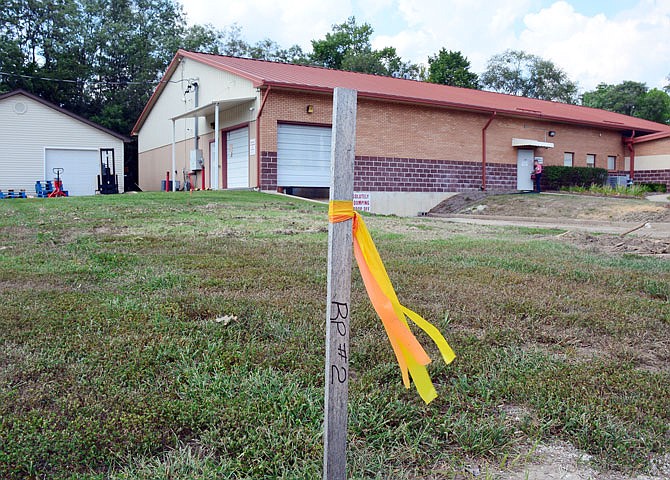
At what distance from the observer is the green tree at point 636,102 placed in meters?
57.6

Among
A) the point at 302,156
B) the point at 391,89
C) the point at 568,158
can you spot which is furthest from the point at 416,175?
the point at 568,158

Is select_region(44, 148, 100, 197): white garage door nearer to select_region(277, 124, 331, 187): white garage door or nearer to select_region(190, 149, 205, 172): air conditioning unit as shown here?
select_region(190, 149, 205, 172): air conditioning unit

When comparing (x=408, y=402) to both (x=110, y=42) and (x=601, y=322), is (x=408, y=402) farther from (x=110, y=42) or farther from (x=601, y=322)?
(x=110, y=42)

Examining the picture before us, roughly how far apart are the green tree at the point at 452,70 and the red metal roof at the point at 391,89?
1991 cm

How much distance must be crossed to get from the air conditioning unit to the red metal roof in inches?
142

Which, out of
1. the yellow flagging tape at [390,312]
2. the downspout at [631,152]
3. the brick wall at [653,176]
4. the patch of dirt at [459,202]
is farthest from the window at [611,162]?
the yellow flagging tape at [390,312]

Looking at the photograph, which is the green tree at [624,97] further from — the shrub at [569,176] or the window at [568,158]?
the shrub at [569,176]

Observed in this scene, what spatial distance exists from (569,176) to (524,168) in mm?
2345

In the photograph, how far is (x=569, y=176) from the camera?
27.6 m

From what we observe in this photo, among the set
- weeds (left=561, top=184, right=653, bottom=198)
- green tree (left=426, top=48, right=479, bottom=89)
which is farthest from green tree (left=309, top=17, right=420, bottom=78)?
weeds (left=561, top=184, right=653, bottom=198)

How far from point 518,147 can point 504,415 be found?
25160 mm

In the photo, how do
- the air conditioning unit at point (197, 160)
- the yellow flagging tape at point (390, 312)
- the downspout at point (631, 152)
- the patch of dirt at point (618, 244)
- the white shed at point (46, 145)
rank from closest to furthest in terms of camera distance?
the yellow flagging tape at point (390, 312), the patch of dirt at point (618, 244), the air conditioning unit at point (197, 160), the white shed at point (46, 145), the downspout at point (631, 152)

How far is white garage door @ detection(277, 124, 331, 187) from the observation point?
68.6 feet


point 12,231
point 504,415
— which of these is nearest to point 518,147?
point 12,231
